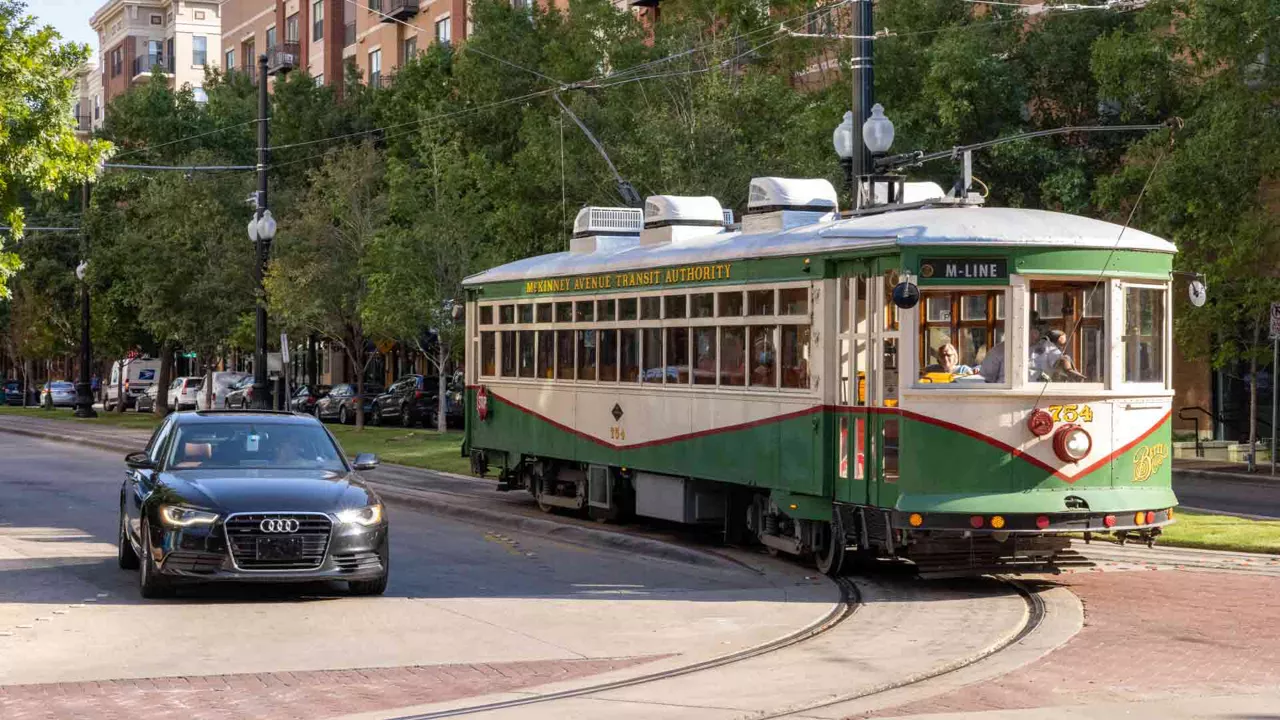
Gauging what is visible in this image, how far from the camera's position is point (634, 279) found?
18578 millimetres

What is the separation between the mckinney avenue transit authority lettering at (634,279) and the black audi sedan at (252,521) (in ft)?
13.7

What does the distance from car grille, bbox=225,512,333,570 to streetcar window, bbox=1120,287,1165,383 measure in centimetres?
637

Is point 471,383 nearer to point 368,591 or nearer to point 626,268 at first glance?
point 626,268

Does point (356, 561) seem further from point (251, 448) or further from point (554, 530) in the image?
point (554, 530)

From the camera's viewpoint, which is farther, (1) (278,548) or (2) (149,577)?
(2) (149,577)

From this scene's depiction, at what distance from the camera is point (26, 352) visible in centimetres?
6962

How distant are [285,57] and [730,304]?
56.6 m

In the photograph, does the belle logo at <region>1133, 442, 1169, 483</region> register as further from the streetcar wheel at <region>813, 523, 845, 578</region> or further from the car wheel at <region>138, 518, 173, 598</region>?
the car wheel at <region>138, 518, 173, 598</region>

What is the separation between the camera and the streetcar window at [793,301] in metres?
15.1

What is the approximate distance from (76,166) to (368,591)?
942 cm

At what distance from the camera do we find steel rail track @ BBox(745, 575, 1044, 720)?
9180mm

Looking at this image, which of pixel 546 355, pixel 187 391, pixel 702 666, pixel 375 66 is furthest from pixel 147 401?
pixel 702 666

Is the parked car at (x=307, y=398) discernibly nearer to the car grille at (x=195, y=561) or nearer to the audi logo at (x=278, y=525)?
the car grille at (x=195, y=561)

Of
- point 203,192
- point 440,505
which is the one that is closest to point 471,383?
point 440,505
